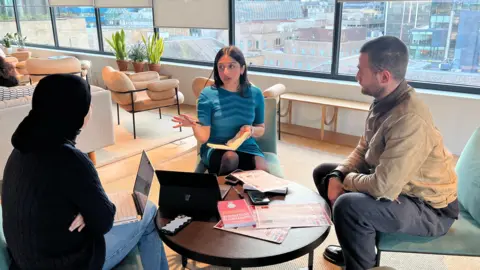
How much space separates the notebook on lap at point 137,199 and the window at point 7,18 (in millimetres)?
8927

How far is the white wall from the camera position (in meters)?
3.78

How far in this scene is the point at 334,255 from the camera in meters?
2.23

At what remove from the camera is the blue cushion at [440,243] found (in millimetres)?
1698

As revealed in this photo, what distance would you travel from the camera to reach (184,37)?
6203 millimetres

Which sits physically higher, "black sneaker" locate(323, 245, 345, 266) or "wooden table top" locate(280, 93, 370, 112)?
"wooden table top" locate(280, 93, 370, 112)

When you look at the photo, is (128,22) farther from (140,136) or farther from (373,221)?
(373,221)

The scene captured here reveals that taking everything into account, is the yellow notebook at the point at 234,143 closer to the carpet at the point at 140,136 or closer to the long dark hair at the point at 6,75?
the carpet at the point at 140,136

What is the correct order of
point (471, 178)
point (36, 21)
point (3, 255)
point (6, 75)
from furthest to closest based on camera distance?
1. point (36, 21)
2. point (6, 75)
3. point (471, 178)
4. point (3, 255)

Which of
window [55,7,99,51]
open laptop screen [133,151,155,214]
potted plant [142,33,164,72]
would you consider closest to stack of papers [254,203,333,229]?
open laptop screen [133,151,155,214]

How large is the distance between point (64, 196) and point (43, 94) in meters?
0.33

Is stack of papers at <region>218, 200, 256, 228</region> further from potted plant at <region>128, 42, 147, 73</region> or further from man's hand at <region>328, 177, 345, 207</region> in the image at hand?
potted plant at <region>128, 42, 147, 73</region>

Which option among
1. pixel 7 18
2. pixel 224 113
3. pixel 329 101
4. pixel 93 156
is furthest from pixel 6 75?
pixel 7 18

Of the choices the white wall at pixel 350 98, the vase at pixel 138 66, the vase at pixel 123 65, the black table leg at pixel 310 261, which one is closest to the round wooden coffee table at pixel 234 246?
the black table leg at pixel 310 261

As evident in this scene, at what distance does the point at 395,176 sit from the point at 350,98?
2.88 m
